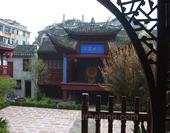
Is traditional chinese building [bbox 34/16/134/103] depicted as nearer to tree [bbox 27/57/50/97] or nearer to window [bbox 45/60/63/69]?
window [bbox 45/60/63/69]

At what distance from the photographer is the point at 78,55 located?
1173cm

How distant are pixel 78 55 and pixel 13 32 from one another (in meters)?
24.7

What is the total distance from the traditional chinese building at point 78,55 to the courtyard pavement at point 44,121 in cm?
228

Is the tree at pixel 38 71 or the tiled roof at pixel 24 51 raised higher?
the tiled roof at pixel 24 51

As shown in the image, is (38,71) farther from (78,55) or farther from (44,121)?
(44,121)

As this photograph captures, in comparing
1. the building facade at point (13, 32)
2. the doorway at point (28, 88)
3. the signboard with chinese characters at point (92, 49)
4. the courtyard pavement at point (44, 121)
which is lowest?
the courtyard pavement at point (44, 121)

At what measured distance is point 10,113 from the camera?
9.58 metres

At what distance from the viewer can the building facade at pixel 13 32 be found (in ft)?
93.4

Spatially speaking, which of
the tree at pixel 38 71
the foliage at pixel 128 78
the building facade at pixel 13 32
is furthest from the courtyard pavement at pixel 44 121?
the building facade at pixel 13 32

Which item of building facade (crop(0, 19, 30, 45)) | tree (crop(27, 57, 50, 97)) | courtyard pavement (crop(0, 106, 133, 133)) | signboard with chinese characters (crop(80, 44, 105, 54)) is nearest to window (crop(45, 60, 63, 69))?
tree (crop(27, 57, 50, 97))

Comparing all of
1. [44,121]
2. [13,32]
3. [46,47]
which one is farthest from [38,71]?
[13,32]

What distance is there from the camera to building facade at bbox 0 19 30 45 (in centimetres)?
2845

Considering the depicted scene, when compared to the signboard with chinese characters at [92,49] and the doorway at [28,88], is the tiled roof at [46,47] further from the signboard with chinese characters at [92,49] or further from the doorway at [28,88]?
the doorway at [28,88]

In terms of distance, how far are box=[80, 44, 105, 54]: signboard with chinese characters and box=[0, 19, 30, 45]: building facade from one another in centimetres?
1966
